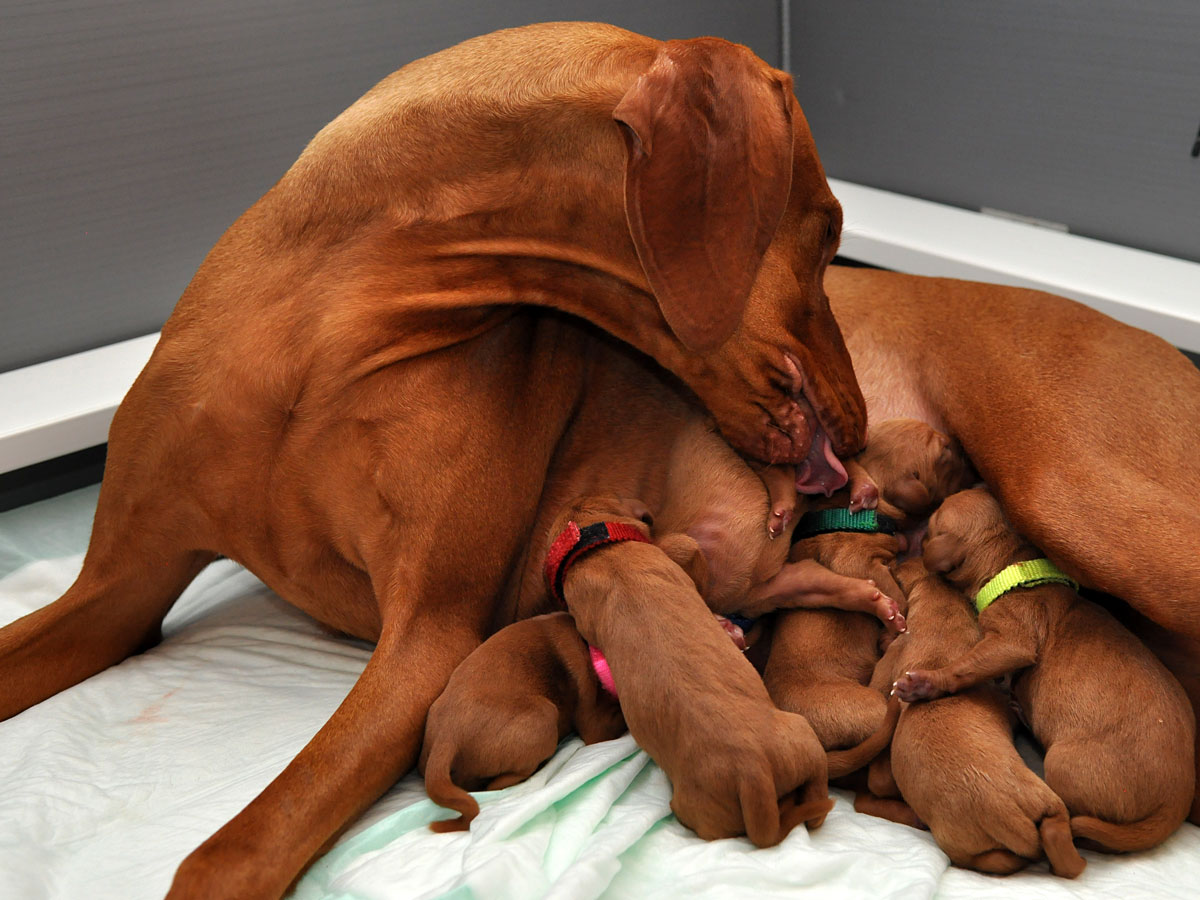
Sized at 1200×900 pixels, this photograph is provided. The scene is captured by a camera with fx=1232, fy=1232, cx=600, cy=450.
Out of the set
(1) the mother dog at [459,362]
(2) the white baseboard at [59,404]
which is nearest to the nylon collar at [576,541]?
(1) the mother dog at [459,362]


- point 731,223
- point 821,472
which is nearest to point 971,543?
point 821,472

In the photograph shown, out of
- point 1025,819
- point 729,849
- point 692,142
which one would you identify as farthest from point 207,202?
point 1025,819

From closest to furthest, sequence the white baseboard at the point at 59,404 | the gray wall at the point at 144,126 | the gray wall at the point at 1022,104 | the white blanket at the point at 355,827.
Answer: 1. the white blanket at the point at 355,827
2. the white baseboard at the point at 59,404
3. the gray wall at the point at 144,126
4. the gray wall at the point at 1022,104

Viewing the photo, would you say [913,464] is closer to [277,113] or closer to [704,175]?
[704,175]

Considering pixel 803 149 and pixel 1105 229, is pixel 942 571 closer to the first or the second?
pixel 803 149

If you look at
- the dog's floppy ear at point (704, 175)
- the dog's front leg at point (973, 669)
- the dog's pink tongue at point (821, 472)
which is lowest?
the dog's front leg at point (973, 669)

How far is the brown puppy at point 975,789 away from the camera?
1501mm

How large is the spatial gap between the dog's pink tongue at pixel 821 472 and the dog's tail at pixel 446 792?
78 cm

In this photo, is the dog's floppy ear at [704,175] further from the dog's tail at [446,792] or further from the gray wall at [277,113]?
the gray wall at [277,113]

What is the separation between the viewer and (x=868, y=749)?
66.8 inches

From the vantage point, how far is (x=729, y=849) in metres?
1.52

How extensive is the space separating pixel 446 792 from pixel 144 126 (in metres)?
1.83

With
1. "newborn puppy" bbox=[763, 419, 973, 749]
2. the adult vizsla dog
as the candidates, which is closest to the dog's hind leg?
the adult vizsla dog

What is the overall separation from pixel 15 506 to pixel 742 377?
5.81 feet
